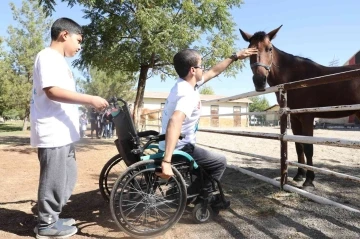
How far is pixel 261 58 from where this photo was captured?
13.0 feet

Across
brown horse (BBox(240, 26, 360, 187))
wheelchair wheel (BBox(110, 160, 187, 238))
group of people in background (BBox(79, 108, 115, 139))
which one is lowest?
wheelchair wheel (BBox(110, 160, 187, 238))

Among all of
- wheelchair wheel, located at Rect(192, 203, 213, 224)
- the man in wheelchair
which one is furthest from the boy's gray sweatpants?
wheelchair wheel, located at Rect(192, 203, 213, 224)

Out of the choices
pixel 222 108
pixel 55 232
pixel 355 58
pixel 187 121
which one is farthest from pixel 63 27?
pixel 222 108

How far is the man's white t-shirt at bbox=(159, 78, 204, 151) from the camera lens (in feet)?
→ 8.08

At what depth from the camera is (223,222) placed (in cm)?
284

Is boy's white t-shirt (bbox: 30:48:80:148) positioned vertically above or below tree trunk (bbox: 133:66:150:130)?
below

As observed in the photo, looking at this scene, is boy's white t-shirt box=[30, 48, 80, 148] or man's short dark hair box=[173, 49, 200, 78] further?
man's short dark hair box=[173, 49, 200, 78]

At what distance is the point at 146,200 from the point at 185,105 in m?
0.91

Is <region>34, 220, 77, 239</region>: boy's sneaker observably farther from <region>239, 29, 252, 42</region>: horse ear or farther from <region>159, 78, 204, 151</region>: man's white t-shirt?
<region>239, 29, 252, 42</region>: horse ear

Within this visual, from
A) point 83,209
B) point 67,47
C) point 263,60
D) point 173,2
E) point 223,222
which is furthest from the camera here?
point 173,2

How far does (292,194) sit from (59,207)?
97.8 inches

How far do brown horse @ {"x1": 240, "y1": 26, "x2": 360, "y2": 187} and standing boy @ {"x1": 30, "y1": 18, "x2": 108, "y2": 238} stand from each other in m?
2.35

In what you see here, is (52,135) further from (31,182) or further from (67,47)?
(31,182)

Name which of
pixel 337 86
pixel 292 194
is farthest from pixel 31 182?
pixel 337 86
